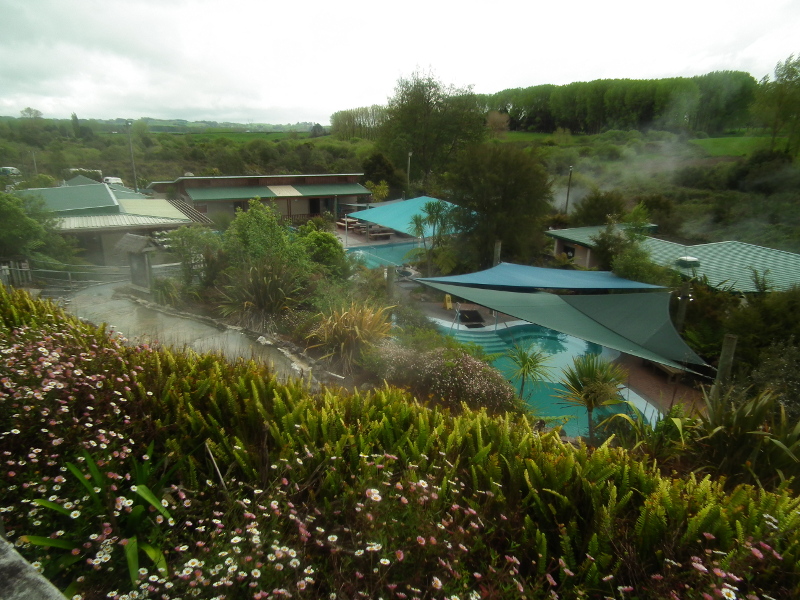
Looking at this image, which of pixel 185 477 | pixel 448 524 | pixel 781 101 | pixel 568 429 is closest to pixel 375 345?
pixel 568 429

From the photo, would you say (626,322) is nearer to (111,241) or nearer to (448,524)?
(448,524)

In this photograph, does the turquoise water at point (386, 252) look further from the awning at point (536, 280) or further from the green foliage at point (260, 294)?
the green foliage at point (260, 294)

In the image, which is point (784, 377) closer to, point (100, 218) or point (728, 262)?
point (728, 262)

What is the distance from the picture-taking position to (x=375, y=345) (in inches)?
237

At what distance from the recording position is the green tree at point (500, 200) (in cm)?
1439

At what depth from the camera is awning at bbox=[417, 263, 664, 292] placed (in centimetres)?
849

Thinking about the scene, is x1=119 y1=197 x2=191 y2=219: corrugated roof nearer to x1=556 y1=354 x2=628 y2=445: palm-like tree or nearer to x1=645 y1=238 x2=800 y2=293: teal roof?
x1=556 y1=354 x2=628 y2=445: palm-like tree

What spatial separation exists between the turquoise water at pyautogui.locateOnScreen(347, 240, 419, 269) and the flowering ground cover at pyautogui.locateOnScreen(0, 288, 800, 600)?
14.2m

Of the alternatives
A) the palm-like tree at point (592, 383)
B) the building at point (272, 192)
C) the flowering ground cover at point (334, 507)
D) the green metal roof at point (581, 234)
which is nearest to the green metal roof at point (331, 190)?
the building at point (272, 192)

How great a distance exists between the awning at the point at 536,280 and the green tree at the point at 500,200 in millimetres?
4360

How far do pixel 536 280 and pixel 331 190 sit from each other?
1967 centimetres

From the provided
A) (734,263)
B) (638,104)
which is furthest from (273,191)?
(638,104)

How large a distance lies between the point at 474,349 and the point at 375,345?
1.31 m

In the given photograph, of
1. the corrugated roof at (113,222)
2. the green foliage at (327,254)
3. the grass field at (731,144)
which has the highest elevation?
the grass field at (731,144)
